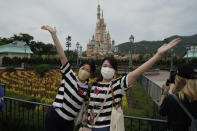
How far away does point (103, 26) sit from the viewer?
63062 mm

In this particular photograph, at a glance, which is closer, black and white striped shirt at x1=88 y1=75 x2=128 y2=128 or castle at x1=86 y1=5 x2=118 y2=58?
black and white striped shirt at x1=88 y1=75 x2=128 y2=128

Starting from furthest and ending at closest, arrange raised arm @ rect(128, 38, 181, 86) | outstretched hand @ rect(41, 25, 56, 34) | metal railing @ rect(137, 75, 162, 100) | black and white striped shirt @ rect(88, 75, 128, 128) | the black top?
metal railing @ rect(137, 75, 162, 100) → outstretched hand @ rect(41, 25, 56, 34) → black and white striped shirt @ rect(88, 75, 128, 128) → raised arm @ rect(128, 38, 181, 86) → the black top

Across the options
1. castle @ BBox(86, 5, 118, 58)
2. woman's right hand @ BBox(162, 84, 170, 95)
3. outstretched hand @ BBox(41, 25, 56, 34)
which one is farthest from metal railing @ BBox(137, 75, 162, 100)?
castle @ BBox(86, 5, 118, 58)

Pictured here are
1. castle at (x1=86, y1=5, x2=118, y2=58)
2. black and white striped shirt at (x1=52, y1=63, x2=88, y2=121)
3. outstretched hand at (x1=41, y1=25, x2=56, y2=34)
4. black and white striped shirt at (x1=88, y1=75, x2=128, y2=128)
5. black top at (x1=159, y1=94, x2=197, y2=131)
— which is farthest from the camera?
castle at (x1=86, y1=5, x2=118, y2=58)

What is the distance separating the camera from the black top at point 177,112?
5.27 feet

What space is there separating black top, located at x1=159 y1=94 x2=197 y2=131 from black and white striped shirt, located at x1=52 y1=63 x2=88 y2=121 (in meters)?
1.09

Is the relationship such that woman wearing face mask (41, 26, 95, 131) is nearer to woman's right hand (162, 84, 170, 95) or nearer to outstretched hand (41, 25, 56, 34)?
outstretched hand (41, 25, 56, 34)

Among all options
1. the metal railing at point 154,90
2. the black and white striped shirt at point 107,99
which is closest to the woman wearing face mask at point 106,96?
the black and white striped shirt at point 107,99

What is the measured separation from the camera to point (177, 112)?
5.38ft

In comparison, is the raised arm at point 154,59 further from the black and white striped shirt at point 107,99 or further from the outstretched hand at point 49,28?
the outstretched hand at point 49,28

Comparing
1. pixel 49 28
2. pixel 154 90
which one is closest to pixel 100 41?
pixel 154 90

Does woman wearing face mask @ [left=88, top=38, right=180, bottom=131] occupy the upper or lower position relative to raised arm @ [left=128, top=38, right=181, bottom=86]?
lower

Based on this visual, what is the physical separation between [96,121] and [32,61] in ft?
124

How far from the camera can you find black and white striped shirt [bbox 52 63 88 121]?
6.90ft
